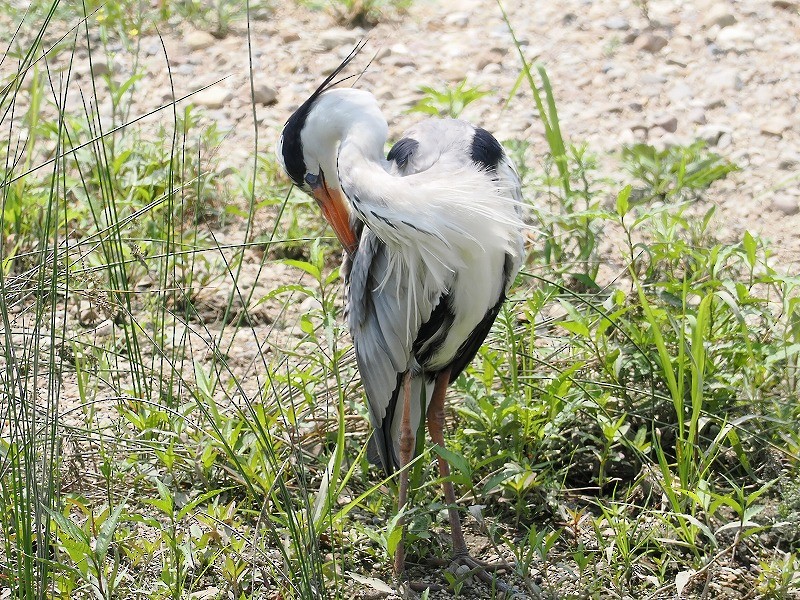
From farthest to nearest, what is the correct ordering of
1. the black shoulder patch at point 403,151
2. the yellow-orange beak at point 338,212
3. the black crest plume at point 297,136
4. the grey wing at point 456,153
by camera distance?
the yellow-orange beak at point 338,212
the black crest plume at point 297,136
the black shoulder patch at point 403,151
the grey wing at point 456,153

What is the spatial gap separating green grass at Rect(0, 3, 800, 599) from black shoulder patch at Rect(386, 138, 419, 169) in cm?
34

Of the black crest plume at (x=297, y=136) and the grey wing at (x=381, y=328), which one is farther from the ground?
A: the black crest plume at (x=297, y=136)

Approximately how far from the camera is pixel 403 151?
3.07m

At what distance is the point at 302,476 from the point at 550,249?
1997 millimetres

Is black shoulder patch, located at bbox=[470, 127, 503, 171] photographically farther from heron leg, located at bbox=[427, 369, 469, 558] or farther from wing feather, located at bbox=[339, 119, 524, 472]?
heron leg, located at bbox=[427, 369, 469, 558]

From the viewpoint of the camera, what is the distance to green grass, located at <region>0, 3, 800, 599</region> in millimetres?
2600

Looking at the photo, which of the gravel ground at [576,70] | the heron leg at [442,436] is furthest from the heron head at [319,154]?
the gravel ground at [576,70]

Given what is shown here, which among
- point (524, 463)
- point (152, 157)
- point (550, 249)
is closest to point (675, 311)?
point (550, 249)

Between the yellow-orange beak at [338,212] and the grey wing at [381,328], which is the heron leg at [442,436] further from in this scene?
the yellow-orange beak at [338,212]

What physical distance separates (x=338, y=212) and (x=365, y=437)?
785 mm

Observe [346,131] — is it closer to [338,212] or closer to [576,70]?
[338,212]

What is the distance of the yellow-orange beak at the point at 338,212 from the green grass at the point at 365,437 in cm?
13

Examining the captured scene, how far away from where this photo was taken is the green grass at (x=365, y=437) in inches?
102

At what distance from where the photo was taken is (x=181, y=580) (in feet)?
8.63
